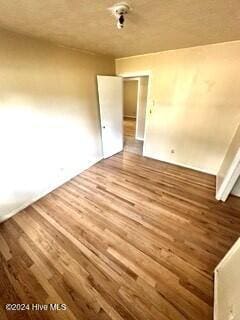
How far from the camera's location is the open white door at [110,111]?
10.2 feet

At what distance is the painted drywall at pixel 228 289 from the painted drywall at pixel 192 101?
2.12 meters

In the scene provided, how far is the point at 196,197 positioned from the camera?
2.43 metres

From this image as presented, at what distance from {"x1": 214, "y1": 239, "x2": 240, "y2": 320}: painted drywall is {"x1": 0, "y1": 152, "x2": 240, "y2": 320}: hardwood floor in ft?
0.37

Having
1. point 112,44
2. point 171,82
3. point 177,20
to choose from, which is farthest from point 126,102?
point 177,20

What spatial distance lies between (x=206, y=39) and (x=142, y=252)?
9.63 feet

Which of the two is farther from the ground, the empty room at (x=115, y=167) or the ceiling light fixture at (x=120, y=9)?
the ceiling light fixture at (x=120, y=9)

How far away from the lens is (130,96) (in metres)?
7.67

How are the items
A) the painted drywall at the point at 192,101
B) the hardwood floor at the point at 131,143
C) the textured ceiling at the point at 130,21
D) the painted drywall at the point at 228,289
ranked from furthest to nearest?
1. the hardwood floor at the point at 131,143
2. the painted drywall at the point at 192,101
3. the textured ceiling at the point at 130,21
4. the painted drywall at the point at 228,289

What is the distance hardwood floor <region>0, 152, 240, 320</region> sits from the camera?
125 centimetres

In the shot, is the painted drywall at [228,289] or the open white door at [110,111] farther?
the open white door at [110,111]

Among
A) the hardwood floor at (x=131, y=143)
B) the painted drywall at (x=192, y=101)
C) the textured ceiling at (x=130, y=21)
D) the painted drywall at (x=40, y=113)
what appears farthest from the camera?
the hardwood floor at (x=131, y=143)

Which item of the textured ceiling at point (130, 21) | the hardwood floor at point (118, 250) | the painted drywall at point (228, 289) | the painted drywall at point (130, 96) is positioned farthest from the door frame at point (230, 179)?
the painted drywall at point (130, 96)

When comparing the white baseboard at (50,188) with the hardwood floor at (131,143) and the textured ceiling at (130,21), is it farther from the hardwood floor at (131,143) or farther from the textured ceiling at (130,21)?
the textured ceiling at (130,21)

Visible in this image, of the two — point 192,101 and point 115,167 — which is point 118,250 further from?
point 192,101
